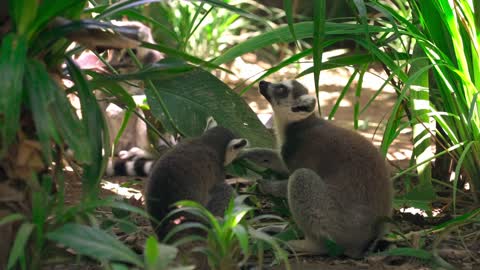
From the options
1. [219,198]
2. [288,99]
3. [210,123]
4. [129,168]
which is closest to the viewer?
[219,198]

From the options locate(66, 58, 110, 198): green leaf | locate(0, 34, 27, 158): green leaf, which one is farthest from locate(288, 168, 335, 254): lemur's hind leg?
locate(0, 34, 27, 158): green leaf

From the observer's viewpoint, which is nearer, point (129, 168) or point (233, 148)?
point (233, 148)

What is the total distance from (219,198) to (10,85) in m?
1.46

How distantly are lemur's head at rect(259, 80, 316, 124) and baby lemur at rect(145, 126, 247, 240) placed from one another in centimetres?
47

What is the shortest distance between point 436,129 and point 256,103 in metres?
4.39

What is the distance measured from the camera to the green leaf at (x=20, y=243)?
2743mm

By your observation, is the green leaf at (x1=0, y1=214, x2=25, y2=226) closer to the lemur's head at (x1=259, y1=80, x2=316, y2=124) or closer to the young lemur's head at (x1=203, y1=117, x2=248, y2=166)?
the young lemur's head at (x1=203, y1=117, x2=248, y2=166)

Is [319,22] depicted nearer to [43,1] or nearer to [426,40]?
[426,40]

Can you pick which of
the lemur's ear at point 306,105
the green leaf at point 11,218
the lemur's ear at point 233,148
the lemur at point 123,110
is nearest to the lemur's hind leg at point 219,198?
the lemur's ear at point 233,148

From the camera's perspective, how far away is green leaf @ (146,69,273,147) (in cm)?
422

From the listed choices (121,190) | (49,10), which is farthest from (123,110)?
(49,10)

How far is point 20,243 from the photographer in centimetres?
278

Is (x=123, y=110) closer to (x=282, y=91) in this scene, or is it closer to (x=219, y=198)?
(x=282, y=91)

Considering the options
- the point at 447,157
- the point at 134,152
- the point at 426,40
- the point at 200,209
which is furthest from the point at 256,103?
the point at 200,209
